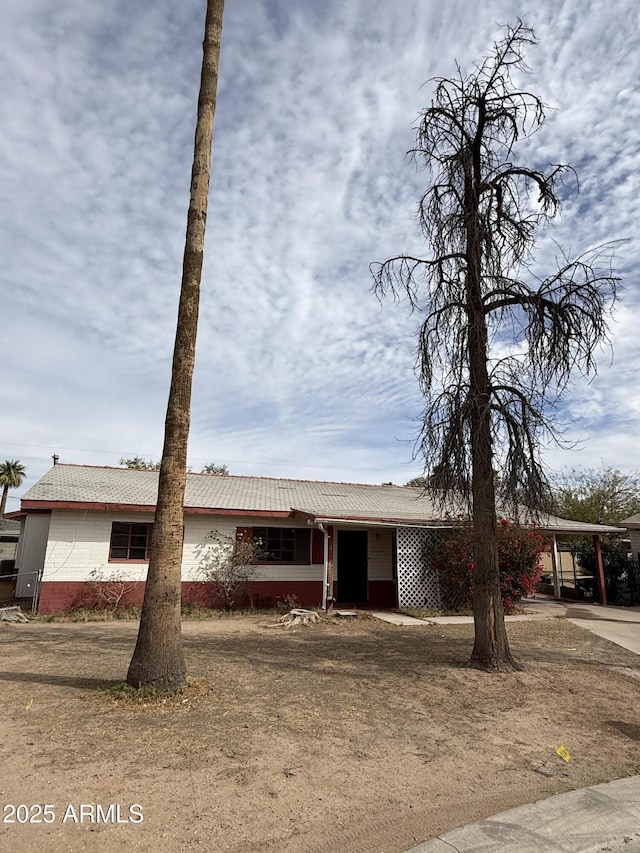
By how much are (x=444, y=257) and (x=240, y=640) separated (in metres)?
7.63

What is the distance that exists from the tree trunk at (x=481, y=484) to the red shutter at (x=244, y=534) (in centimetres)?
791

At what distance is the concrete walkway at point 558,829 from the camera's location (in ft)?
11.1

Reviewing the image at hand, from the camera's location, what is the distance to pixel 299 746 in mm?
4883

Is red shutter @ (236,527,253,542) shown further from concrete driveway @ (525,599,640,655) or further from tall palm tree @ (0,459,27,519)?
tall palm tree @ (0,459,27,519)

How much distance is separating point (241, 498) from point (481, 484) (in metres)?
9.33

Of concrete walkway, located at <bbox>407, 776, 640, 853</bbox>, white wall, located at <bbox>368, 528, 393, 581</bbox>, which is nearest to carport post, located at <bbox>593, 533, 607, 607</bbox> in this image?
white wall, located at <bbox>368, 528, 393, 581</bbox>

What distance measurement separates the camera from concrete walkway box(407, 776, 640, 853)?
11.1ft

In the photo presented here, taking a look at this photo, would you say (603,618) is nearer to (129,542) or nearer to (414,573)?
(414,573)

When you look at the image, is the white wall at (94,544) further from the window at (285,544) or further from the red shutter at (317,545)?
the red shutter at (317,545)

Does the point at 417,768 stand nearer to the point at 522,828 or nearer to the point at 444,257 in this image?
the point at 522,828

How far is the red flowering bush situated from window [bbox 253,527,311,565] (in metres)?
3.71

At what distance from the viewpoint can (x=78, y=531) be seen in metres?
13.6

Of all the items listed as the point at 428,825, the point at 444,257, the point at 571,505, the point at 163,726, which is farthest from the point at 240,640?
the point at 571,505

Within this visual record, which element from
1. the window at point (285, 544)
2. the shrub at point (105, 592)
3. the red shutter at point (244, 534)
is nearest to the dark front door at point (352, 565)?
the window at point (285, 544)
